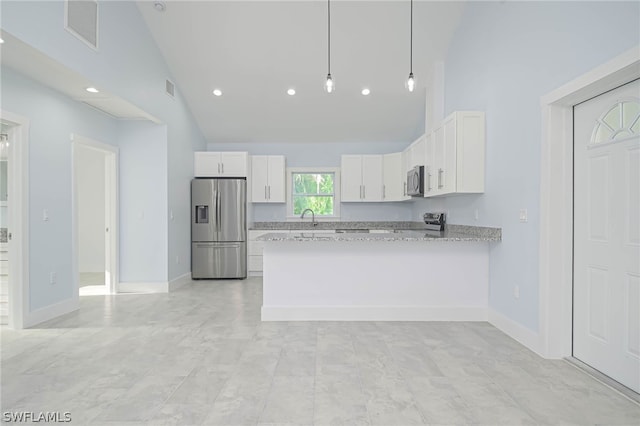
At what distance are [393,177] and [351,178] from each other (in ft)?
2.54

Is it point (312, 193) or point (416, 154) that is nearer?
point (416, 154)

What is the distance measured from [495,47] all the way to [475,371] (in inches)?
121

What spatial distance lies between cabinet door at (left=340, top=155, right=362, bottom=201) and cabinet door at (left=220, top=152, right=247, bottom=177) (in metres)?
1.82

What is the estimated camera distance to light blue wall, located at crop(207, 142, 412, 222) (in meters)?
7.39

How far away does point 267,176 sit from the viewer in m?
7.03

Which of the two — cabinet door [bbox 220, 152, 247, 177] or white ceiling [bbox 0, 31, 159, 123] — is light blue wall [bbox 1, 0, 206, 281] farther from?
cabinet door [bbox 220, 152, 247, 177]

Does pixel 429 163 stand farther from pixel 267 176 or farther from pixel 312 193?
pixel 267 176

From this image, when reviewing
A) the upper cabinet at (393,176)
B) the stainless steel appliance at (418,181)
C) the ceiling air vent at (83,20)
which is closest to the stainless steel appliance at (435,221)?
the stainless steel appliance at (418,181)

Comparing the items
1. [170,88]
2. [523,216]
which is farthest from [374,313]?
[170,88]

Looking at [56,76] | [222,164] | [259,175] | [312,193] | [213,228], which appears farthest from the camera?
[312,193]

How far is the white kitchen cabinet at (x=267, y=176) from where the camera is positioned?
702 cm

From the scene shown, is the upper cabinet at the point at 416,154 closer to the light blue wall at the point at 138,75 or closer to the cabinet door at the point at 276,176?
the cabinet door at the point at 276,176

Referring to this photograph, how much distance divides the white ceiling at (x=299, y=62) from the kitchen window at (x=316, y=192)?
77 cm

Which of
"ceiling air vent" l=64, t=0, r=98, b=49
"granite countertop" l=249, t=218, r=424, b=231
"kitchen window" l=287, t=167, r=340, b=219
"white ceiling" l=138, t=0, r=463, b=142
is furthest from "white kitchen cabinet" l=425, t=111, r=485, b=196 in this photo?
"ceiling air vent" l=64, t=0, r=98, b=49
